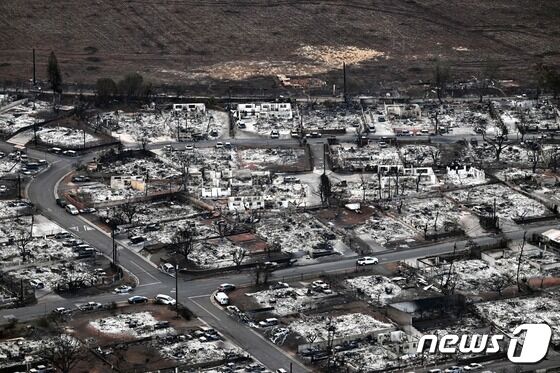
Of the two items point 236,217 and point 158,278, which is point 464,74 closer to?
point 236,217

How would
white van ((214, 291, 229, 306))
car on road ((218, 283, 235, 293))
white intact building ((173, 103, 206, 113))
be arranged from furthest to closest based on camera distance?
white intact building ((173, 103, 206, 113)) < car on road ((218, 283, 235, 293)) < white van ((214, 291, 229, 306))

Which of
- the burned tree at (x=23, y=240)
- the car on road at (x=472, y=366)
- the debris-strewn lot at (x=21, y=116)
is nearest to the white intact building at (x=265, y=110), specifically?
the debris-strewn lot at (x=21, y=116)

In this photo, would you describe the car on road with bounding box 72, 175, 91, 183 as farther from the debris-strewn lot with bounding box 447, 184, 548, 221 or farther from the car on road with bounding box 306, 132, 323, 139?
the debris-strewn lot with bounding box 447, 184, 548, 221

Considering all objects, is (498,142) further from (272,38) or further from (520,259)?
(272,38)

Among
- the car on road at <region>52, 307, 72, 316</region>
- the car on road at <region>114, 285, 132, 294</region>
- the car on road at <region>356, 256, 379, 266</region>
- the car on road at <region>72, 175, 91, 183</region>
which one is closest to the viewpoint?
the car on road at <region>52, 307, 72, 316</region>

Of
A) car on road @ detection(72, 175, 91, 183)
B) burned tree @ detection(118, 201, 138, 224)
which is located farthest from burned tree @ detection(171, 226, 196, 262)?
car on road @ detection(72, 175, 91, 183)

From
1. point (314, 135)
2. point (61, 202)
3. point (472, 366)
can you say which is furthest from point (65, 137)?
point (472, 366)

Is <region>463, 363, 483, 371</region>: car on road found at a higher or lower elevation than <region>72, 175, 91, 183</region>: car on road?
higher
